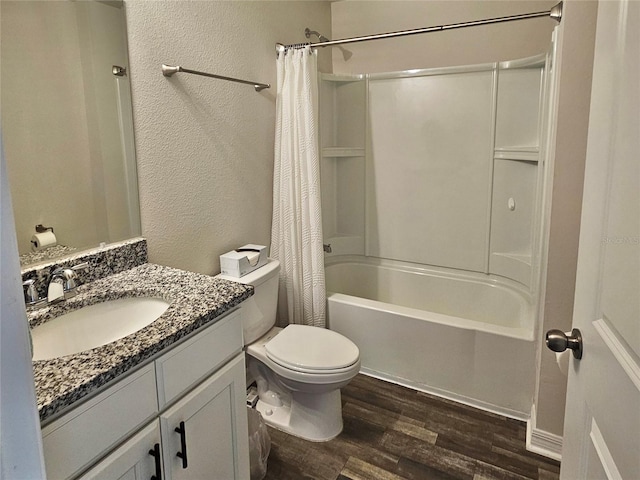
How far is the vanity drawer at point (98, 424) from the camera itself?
0.87 meters

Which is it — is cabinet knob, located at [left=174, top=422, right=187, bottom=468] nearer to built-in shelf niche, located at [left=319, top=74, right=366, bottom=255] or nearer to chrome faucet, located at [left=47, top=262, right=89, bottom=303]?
chrome faucet, located at [left=47, top=262, right=89, bottom=303]

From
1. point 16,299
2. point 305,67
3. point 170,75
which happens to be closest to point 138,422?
point 16,299

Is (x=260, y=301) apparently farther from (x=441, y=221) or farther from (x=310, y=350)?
(x=441, y=221)

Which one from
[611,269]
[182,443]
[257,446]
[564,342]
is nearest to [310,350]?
[257,446]

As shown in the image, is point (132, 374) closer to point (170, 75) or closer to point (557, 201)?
point (170, 75)

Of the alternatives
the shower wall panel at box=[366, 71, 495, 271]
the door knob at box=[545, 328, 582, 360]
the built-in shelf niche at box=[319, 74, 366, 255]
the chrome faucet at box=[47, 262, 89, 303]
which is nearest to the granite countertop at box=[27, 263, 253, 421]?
the chrome faucet at box=[47, 262, 89, 303]

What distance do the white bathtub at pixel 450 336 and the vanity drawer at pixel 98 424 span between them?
1.55 m

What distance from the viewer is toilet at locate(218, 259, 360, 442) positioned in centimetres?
190

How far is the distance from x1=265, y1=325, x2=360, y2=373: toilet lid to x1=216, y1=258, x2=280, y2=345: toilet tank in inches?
4.2

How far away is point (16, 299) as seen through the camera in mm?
469

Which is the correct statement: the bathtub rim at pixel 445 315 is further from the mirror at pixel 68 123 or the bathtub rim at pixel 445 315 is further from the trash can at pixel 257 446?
the mirror at pixel 68 123

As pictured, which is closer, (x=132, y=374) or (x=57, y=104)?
(x=132, y=374)

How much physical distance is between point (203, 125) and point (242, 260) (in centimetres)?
64

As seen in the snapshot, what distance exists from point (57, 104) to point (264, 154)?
45.0 inches
